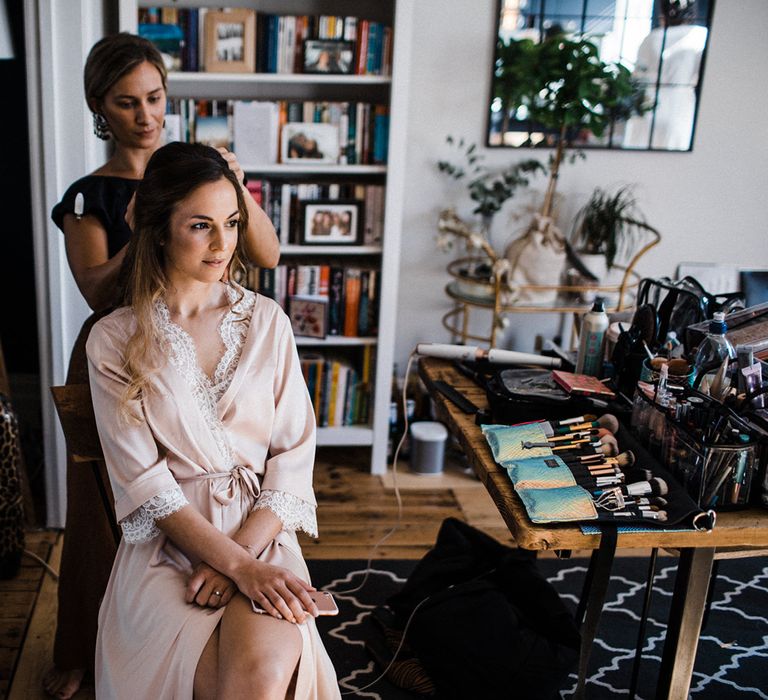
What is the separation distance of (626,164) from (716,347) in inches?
82.2

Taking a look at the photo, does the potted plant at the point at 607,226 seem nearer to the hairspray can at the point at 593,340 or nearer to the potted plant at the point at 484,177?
the potted plant at the point at 484,177

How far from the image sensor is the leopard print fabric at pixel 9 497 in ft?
8.51

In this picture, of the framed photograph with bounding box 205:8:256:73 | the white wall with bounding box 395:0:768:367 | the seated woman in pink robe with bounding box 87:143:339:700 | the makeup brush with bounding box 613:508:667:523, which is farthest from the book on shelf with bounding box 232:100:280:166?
the makeup brush with bounding box 613:508:667:523

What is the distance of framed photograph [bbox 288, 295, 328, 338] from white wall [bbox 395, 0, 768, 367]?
1.73ft

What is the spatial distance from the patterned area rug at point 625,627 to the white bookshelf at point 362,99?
81 centimetres

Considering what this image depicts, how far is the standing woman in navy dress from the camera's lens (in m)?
2.04

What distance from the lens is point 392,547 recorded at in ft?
9.68

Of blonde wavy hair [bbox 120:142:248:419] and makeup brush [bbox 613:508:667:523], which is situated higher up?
blonde wavy hair [bbox 120:142:248:419]

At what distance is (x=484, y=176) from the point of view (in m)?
3.67

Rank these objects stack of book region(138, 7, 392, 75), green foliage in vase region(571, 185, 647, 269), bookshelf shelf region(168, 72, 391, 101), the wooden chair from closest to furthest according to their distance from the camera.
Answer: the wooden chair < stack of book region(138, 7, 392, 75) < bookshelf shelf region(168, 72, 391, 101) < green foliage in vase region(571, 185, 647, 269)

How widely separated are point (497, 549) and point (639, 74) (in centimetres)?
221

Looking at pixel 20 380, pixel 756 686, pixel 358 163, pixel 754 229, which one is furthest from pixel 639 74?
pixel 20 380

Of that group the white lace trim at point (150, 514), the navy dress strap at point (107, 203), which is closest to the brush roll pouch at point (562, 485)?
the white lace trim at point (150, 514)

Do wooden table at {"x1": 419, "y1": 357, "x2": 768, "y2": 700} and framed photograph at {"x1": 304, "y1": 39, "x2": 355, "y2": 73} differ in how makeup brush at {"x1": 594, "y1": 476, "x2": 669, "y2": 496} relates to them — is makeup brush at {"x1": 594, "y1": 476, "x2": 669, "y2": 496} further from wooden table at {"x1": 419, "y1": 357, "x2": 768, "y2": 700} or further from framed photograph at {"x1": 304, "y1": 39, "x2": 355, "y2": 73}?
framed photograph at {"x1": 304, "y1": 39, "x2": 355, "y2": 73}
